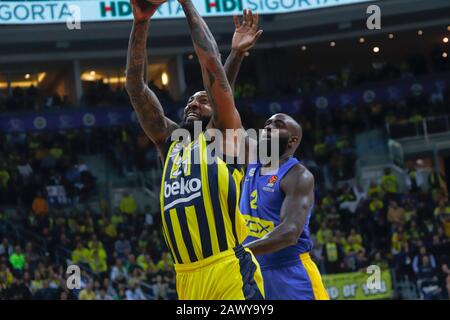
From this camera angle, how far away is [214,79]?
17.4ft

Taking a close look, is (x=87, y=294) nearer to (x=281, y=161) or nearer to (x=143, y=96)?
(x=281, y=161)

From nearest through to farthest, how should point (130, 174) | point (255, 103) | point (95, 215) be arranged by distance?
point (95, 215) → point (130, 174) → point (255, 103)

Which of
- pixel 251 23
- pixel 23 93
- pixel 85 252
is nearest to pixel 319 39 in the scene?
pixel 23 93

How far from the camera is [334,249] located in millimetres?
20062

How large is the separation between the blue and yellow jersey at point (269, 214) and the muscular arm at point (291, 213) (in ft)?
0.32

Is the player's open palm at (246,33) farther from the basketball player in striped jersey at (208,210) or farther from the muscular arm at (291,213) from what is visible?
the muscular arm at (291,213)

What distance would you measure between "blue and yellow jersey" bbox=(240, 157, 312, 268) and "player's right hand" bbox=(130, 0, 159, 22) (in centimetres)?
183

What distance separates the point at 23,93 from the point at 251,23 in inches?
924

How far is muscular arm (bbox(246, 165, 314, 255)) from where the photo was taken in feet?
19.4

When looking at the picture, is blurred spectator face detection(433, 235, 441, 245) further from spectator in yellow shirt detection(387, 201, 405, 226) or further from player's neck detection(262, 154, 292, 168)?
player's neck detection(262, 154, 292, 168)

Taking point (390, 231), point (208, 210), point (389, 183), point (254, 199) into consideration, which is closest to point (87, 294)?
point (390, 231)

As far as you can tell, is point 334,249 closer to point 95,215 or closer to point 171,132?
point 95,215

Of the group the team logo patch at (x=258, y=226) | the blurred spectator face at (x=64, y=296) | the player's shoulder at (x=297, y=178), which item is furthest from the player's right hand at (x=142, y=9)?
the blurred spectator face at (x=64, y=296)

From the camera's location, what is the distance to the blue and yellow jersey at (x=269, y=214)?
6703 millimetres
